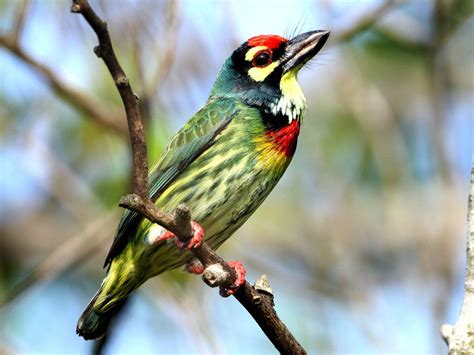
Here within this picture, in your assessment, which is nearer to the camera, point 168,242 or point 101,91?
point 168,242

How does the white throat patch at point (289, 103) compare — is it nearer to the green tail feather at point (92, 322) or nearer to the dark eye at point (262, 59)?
the dark eye at point (262, 59)

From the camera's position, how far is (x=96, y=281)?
24.9ft

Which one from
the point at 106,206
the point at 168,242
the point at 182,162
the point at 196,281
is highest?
the point at 106,206

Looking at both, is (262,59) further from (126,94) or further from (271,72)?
(126,94)

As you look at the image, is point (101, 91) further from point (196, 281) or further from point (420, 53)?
point (420, 53)

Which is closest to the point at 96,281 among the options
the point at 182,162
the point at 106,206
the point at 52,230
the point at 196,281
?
the point at 52,230

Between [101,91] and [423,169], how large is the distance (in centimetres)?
312

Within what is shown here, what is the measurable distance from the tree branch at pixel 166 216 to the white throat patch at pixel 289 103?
3.47 ft

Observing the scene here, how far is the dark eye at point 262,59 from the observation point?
466 centimetres

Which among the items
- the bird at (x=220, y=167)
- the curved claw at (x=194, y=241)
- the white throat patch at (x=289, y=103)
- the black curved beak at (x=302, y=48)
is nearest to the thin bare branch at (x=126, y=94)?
the curved claw at (x=194, y=241)

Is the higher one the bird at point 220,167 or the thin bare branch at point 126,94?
the bird at point 220,167

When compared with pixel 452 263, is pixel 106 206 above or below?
below

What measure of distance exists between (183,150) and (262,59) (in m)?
0.69

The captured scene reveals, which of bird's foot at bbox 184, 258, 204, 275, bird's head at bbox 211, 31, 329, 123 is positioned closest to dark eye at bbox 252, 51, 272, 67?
bird's head at bbox 211, 31, 329, 123
